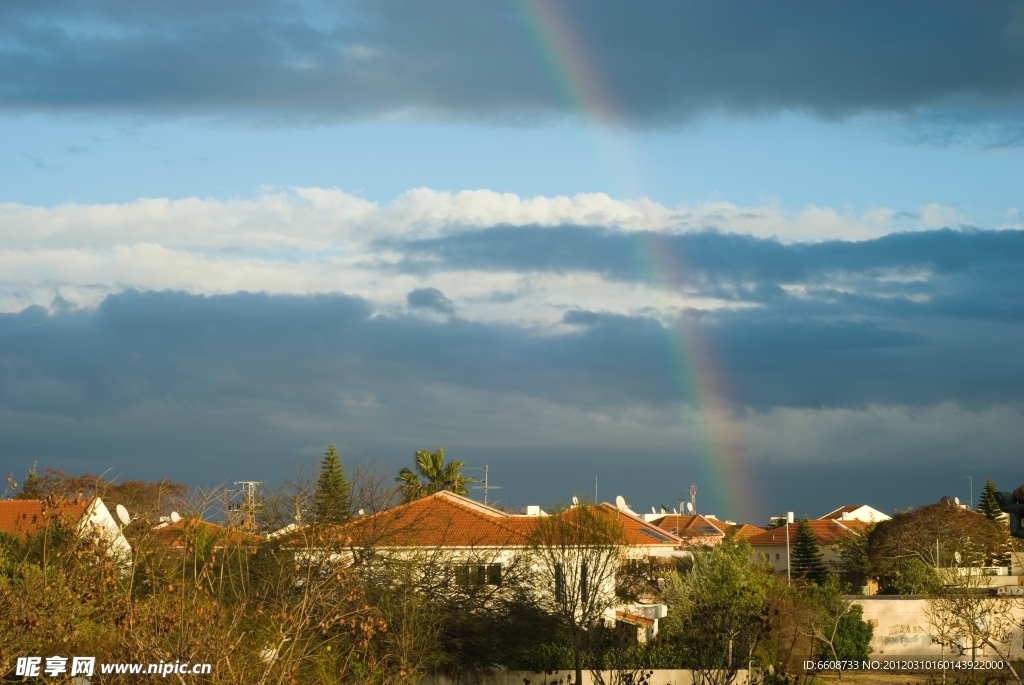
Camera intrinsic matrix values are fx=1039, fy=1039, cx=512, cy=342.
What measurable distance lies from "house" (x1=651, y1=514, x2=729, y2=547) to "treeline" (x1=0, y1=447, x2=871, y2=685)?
810 inches

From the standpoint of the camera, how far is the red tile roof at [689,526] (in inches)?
3299

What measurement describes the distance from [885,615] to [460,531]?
22502mm

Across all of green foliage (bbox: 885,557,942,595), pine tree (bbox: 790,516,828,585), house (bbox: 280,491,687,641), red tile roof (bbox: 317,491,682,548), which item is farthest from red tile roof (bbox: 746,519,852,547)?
house (bbox: 280,491,687,641)

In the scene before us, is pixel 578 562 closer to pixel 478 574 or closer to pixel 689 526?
pixel 478 574

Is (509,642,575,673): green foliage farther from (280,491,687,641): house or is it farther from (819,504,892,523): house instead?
(819,504,892,523): house

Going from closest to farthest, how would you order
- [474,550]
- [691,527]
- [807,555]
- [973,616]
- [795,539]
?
[973,616] < [474,550] < [807,555] < [795,539] < [691,527]

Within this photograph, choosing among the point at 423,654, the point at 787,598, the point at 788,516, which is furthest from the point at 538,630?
the point at 788,516

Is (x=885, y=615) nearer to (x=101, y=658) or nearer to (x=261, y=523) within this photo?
(x=261, y=523)

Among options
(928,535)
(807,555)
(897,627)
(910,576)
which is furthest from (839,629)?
(807,555)

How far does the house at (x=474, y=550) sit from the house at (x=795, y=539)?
43000 millimetres

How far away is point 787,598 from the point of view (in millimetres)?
42125

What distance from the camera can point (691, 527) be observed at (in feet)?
297

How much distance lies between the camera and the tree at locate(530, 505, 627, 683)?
34.6m

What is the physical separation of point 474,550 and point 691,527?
58.5m
